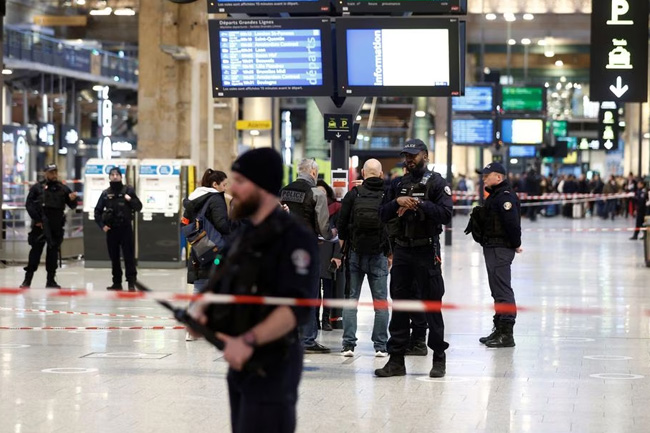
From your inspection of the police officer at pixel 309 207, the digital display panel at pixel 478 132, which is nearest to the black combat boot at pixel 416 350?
the police officer at pixel 309 207

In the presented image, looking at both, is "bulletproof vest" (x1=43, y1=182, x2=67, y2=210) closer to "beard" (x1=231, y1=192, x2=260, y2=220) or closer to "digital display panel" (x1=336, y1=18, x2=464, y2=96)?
"digital display panel" (x1=336, y1=18, x2=464, y2=96)

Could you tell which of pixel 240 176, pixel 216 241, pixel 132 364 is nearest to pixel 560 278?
pixel 216 241

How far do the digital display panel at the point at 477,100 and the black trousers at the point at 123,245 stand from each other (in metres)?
23.1

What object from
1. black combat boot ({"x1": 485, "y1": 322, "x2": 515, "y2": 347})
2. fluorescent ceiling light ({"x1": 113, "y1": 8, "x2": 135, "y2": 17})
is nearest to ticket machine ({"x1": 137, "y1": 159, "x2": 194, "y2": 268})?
black combat boot ({"x1": 485, "y1": 322, "x2": 515, "y2": 347})

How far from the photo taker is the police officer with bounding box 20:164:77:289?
18141 millimetres

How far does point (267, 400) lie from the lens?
196 inches

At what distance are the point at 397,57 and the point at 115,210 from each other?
483 cm

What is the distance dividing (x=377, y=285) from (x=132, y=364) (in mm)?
2221

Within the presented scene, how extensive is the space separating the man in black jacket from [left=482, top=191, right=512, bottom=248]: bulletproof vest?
1.42m

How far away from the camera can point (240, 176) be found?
5164 mm

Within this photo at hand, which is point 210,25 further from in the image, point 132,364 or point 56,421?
point 56,421

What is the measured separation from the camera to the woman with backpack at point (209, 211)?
12.1 metres

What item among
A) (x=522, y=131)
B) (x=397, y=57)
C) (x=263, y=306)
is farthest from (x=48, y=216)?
(x=522, y=131)

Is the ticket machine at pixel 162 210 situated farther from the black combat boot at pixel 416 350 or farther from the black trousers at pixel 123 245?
the black combat boot at pixel 416 350
